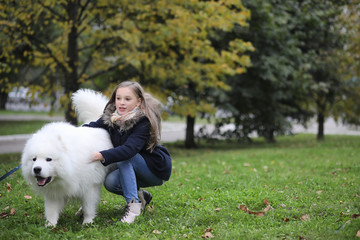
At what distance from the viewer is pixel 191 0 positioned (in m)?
9.43

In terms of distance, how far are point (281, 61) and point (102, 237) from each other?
32.9 feet

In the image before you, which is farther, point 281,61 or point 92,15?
point 281,61

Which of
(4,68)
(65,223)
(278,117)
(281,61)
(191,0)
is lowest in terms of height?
(65,223)

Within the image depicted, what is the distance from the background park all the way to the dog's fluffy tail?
117cm

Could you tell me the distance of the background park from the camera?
4.29 meters

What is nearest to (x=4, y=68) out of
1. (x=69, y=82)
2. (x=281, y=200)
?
(x=69, y=82)

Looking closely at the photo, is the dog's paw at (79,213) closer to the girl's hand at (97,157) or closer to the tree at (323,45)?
the girl's hand at (97,157)

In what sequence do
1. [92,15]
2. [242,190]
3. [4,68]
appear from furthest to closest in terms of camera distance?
1. [92,15]
2. [4,68]
3. [242,190]

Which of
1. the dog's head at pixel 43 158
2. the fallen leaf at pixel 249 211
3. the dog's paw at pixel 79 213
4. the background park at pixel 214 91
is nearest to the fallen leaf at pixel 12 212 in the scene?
the background park at pixel 214 91

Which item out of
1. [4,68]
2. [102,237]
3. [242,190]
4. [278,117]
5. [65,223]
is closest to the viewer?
[102,237]

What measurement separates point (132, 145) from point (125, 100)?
55 centimetres

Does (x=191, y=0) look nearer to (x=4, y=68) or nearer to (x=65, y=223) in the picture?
(x=4, y=68)

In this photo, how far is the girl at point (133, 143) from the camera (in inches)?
164

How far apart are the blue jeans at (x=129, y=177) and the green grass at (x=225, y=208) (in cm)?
34
